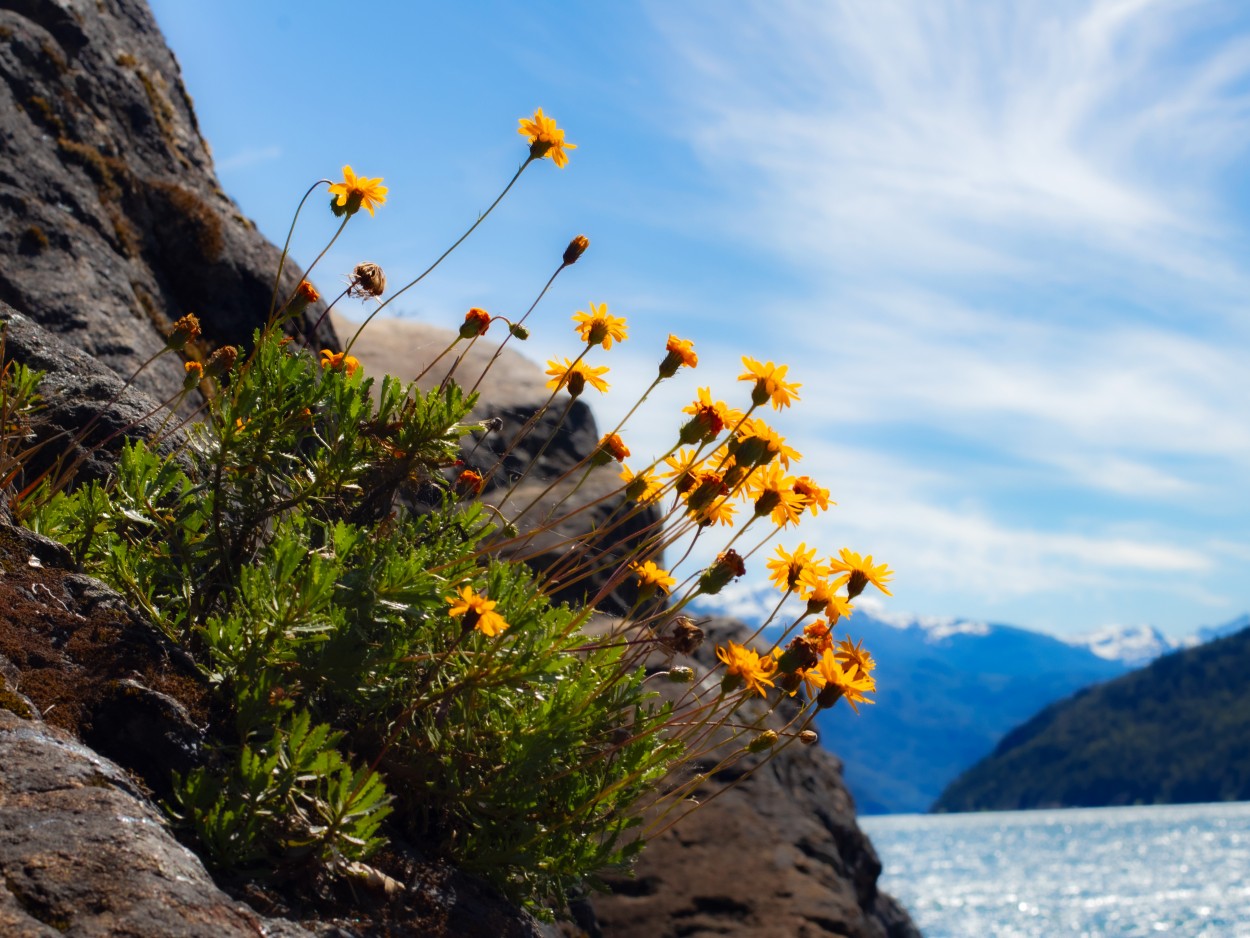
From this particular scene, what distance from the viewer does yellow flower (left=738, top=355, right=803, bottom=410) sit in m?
3.32

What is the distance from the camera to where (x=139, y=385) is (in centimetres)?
605

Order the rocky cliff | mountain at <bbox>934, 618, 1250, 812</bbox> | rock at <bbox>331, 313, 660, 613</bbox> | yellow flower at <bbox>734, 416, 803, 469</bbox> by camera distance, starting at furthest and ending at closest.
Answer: mountain at <bbox>934, 618, 1250, 812</bbox>, rock at <bbox>331, 313, 660, 613</bbox>, yellow flower at <bbox>734, 416, 803, 469</bbox>, the rocky cliff

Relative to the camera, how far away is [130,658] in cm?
305

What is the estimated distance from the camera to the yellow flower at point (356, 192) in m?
3.46

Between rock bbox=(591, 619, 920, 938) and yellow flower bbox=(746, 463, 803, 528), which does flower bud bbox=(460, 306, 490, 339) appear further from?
rock bbox=(591, 619, 920, 938)

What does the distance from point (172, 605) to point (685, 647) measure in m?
1.64

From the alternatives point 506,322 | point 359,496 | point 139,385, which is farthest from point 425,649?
point 139,385

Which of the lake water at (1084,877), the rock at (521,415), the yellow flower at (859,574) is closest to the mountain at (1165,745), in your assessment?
the lake water at (1084,877)

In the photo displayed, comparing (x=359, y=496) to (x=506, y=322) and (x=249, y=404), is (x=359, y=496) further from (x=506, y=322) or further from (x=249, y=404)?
(x=506, y=322)

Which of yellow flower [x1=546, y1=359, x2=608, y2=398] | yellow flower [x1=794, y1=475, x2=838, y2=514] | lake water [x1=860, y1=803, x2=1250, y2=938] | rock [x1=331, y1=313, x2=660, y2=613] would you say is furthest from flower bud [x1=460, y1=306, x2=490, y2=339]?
lake water [x1=860, y1=803, x2=1250, y2=938]

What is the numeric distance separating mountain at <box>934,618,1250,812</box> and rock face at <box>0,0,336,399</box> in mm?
200986

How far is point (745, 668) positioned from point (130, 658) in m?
1.82

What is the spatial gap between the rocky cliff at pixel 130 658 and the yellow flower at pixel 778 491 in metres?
1.53

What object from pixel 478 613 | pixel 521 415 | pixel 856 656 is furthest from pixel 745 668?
pixel 521 415
